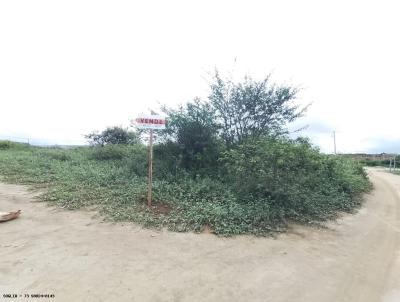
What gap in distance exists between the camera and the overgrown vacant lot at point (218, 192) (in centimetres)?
579

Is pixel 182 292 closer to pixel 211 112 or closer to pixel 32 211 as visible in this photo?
pixel 32 211

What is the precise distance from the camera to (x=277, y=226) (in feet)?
19.5

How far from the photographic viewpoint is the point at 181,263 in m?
4.12

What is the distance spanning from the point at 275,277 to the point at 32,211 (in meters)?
4.90

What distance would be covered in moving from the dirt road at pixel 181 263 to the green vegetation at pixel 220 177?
1.84ft

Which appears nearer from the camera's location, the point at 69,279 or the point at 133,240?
the point at 69,279

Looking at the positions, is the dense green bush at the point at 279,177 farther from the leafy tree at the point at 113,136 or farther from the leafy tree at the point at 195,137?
the leafy tree at the point at 113,136

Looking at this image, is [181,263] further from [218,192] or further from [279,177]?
[279,177]

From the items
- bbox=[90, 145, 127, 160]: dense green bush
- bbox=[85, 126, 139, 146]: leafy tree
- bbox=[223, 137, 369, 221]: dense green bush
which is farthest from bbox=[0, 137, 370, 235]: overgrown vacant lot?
bbox=[85, 126, 139, 146]: leafy tree

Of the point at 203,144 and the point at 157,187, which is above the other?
the point at 203,144

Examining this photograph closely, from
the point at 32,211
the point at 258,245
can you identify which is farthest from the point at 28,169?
the point at 258,245

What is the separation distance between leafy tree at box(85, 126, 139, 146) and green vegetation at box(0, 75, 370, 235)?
7.54 meters

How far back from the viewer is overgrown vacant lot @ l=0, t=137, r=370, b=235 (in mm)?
5793

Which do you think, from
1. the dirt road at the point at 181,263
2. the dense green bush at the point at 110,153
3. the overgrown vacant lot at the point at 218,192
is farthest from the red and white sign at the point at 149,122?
the dense green bush at the point at 110,153
